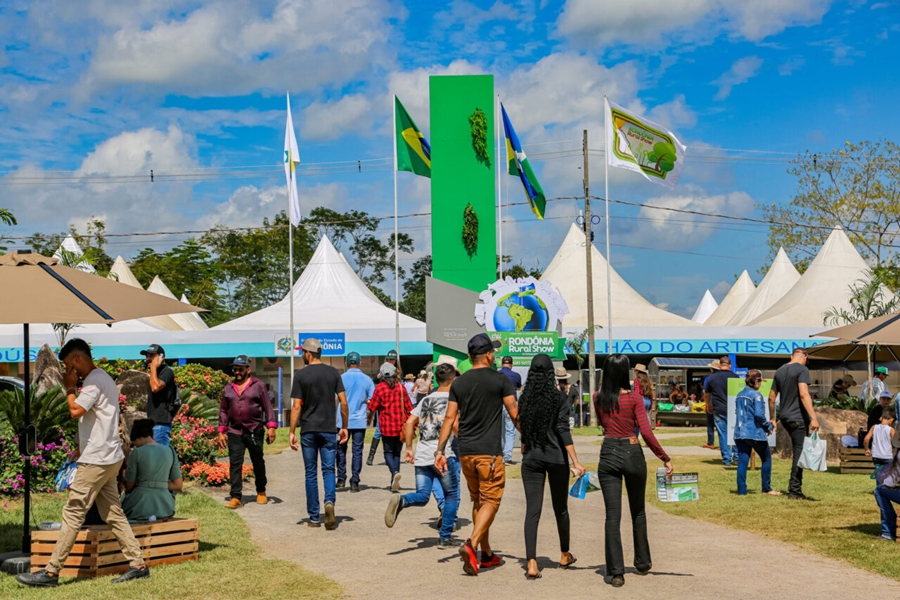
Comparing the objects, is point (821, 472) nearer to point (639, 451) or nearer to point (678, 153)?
point (639, 451)

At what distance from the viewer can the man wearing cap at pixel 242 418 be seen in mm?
11406

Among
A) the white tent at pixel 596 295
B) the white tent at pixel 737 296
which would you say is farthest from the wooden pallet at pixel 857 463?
the white tent at pixel 737 296

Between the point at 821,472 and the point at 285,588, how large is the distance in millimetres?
10503

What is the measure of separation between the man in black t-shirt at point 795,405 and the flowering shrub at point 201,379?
52.4ft

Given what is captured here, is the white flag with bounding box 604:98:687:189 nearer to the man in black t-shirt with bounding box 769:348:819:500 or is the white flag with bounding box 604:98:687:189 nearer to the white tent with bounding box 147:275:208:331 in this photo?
the man in black t-shirt with bounding box 769:348:819:500

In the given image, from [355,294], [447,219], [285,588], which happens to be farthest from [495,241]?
[285,588]

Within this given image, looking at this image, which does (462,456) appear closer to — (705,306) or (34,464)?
(34,464)

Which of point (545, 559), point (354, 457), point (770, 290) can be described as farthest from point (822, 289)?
point (545, 559)

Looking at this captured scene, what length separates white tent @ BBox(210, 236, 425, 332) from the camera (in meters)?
36.9

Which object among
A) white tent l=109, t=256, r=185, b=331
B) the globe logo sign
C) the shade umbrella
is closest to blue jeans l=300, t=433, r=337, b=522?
the shade umbrella

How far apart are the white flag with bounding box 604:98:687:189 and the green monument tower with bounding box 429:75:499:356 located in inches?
141

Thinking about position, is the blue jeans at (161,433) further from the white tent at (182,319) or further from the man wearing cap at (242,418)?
the white tent at (182,319)

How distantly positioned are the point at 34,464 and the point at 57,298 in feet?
18.3

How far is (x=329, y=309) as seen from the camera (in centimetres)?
3916
